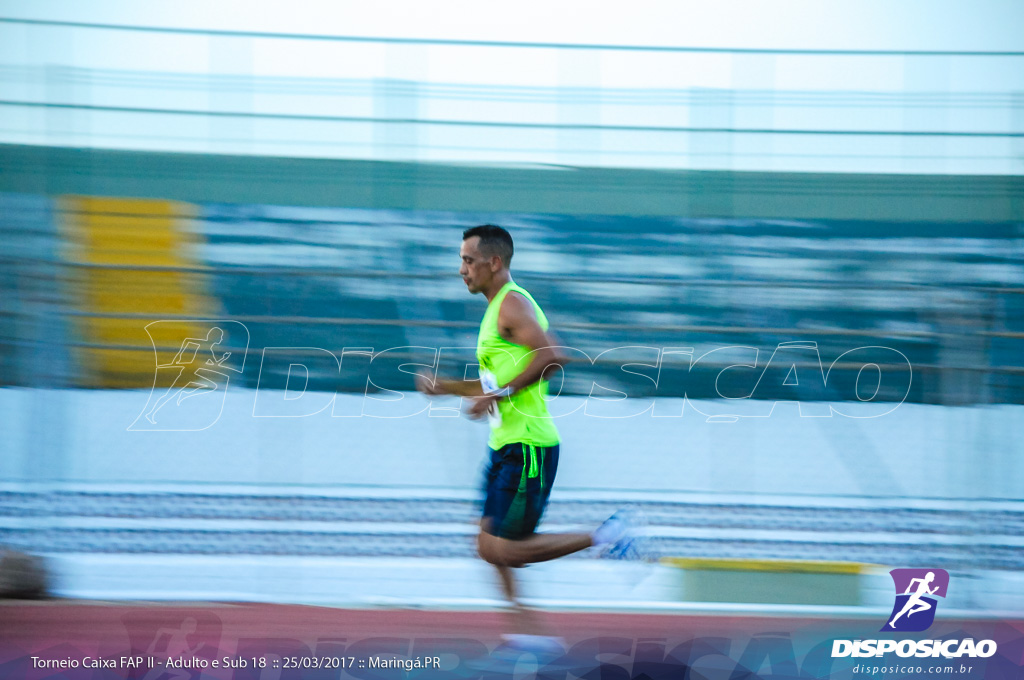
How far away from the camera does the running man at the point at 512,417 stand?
108 inches

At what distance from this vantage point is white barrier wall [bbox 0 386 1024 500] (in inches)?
184

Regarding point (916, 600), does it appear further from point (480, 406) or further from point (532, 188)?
point (532, 188)

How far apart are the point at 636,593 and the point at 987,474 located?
1585 millimetres

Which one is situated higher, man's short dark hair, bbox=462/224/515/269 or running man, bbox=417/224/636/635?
man's short dark hair, bbox=462/224/515/269

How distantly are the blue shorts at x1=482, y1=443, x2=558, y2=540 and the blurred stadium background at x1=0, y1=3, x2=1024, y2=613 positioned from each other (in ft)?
4.01

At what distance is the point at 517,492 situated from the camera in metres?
2.79

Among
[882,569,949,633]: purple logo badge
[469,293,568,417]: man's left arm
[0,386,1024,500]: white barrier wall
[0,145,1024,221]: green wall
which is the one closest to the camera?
[469,293,568,417]: man's left arm

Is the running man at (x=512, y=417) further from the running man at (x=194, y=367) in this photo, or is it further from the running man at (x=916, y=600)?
the running man at (x=194, y=367)

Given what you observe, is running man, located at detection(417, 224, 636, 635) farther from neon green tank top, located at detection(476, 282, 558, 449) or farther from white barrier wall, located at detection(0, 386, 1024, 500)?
white barrier wall, located at detection(0, 386, 1024, 500)

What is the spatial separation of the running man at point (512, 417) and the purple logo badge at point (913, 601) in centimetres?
133
